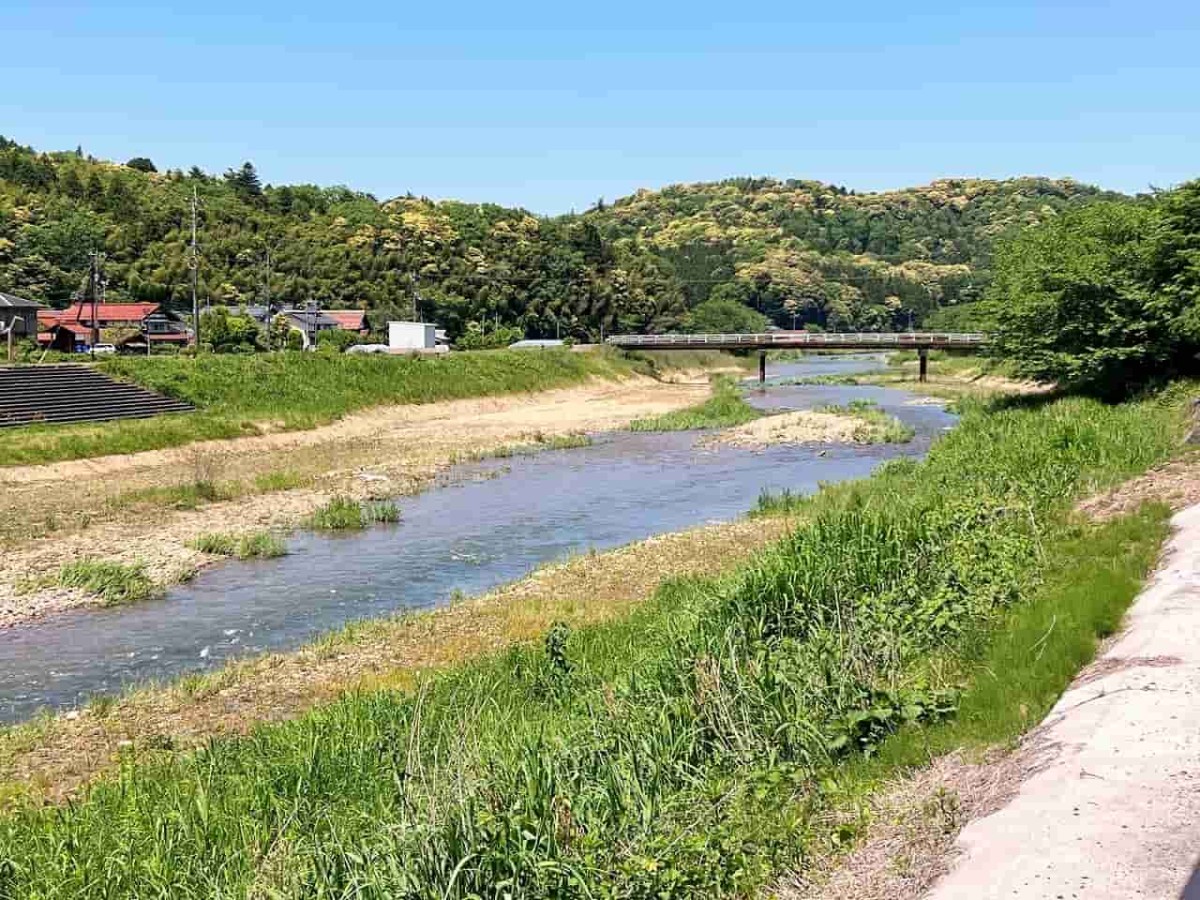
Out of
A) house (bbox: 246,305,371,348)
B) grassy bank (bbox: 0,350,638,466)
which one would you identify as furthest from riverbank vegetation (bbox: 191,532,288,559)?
house (bbox: 246,305,371,348)

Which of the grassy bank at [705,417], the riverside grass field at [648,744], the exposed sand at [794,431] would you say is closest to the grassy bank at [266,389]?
the grassy bank at [705,417]

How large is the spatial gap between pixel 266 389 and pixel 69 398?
1102 centimetres

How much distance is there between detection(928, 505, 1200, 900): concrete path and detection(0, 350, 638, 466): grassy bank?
34.8 m

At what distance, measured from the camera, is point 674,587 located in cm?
1833

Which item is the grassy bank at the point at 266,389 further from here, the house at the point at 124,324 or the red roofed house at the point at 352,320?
the red roofed house at the point at 352,320

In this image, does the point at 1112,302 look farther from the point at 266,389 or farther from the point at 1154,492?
the point at 266,389

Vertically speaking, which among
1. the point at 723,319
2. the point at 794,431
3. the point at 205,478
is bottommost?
the point at 794,431

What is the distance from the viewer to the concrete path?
6.12 metres

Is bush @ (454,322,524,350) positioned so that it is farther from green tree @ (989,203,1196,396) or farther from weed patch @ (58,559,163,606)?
weed patch @ (58,559,163,606)

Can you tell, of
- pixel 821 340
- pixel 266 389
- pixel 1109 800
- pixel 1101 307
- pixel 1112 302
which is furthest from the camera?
pixel 821 340

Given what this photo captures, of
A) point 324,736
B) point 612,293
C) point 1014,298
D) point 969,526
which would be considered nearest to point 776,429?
point 1014,298

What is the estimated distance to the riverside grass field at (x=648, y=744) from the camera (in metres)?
6.94

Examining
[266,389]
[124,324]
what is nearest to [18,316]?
[124,324]

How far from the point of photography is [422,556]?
24.5m
